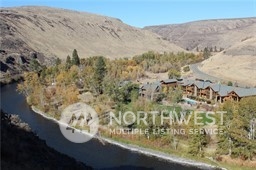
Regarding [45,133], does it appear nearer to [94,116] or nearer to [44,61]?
[94,116]

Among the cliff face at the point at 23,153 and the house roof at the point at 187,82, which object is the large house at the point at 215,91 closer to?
the house roof at the point at 187,82

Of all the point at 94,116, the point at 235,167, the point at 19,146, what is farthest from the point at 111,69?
the point at 19,146

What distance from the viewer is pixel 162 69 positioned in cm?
10744

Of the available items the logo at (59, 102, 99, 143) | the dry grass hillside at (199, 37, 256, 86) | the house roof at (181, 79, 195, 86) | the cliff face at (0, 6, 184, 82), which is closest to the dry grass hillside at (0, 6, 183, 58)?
the cliff face at (0, 6, 184, 82)

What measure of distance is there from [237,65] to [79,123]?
198ft

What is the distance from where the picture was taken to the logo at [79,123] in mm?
47719

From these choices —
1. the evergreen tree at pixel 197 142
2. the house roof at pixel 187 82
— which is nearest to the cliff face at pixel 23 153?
the evergreen tree at pixel 197 142

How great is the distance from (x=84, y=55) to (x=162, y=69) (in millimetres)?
65903

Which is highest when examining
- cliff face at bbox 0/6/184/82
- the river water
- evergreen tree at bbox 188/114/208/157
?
cliff face at bbox 0/6/184/82

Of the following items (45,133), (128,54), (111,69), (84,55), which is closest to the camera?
(45,133)

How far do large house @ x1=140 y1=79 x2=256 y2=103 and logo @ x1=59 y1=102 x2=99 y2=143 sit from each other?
12.8m

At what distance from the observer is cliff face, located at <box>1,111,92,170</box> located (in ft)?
68.1

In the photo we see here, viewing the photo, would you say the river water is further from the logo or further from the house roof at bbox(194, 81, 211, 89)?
the house roof at bbox(194, 81, 211, 89)

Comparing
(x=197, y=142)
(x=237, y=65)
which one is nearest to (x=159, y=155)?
(x=197, y=142)
